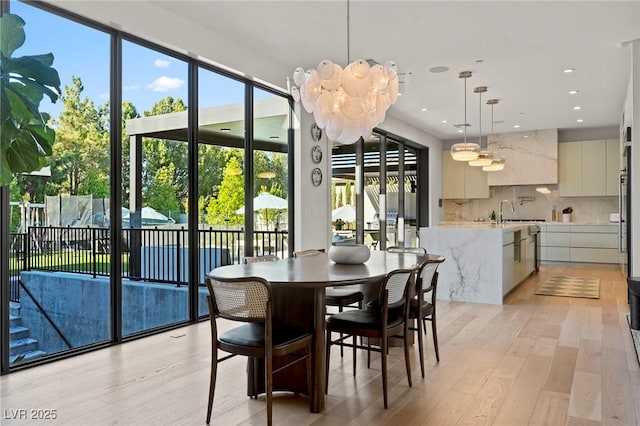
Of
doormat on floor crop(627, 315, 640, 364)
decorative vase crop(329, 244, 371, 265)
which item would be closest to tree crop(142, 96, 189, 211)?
decorative vase crop(329, 244, 371, 265)

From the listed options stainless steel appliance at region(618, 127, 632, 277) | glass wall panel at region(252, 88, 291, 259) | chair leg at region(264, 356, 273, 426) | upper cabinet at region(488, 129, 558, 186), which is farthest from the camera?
upper cabinet at region(488, 129, 558, 186)

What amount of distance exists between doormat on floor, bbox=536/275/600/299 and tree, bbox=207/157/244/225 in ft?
14.1

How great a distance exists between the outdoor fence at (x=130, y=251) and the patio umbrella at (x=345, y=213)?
1.84 m

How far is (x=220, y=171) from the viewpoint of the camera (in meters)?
5.12

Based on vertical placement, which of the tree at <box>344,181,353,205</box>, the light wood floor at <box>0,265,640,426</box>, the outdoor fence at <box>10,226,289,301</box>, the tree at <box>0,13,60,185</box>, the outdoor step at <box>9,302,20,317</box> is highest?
the tree at <box>0,13,60,185</box>

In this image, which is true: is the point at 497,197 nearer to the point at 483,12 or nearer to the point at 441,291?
the point at 441,291

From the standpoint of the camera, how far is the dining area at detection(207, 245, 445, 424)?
95.0 inches

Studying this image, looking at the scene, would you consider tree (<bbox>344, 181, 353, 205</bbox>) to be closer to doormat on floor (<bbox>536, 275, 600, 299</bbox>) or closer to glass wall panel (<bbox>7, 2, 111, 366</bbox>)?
doormat on floor (<bbox>536, 275, 600, 299</bbox>)

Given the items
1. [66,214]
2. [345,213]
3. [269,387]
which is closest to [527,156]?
[345,213]

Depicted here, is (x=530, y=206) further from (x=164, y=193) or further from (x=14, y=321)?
(x=14, y=321)

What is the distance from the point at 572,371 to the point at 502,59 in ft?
12.1

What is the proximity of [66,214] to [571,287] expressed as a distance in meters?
6.62

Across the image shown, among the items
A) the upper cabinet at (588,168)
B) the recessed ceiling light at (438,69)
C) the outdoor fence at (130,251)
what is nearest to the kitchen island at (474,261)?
the recessed ceiling light at (438,69)

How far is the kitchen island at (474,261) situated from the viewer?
5785 mm
